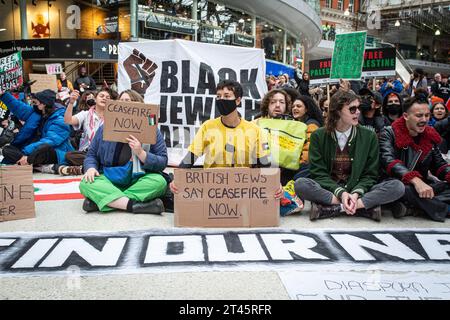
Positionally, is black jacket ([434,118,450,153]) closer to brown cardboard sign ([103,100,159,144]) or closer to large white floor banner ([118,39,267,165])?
large white floor banner ([118,39,267,165])

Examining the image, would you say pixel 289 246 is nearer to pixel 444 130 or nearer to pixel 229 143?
pixel 229 143

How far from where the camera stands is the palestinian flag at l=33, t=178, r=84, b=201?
467cm

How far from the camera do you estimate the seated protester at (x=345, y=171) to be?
3734 millimetres

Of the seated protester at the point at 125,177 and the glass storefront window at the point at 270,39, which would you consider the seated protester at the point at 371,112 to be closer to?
the seated protester at the point at 125,177

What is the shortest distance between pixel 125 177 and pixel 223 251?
1600mm

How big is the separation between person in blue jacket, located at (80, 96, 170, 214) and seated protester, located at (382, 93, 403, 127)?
3.35m

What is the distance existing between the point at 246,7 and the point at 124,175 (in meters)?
18.4

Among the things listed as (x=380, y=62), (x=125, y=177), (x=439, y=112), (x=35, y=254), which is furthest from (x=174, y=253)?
(x=380, y=62)

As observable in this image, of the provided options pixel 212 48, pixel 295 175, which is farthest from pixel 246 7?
pixel 295 175

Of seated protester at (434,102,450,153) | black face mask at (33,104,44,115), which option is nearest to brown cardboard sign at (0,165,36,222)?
black face mask at (33,104,44,115)

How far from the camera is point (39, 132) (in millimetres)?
6285

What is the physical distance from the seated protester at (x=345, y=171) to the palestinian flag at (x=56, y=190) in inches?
107

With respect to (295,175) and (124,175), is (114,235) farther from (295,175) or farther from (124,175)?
(295,175)

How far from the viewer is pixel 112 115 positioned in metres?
3.74
